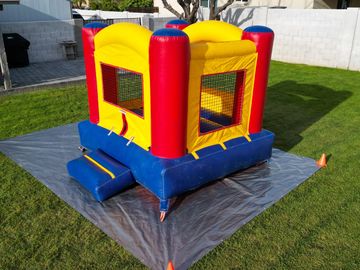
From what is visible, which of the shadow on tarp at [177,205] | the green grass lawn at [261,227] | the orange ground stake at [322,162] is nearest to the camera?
the green grass lawn at [261,227]

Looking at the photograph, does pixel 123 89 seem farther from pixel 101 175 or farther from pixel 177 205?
pixel 177 205

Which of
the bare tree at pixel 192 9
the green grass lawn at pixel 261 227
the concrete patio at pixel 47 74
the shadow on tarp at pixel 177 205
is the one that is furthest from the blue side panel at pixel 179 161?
the bare tree at pixel 192 9

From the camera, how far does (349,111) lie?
8922mm

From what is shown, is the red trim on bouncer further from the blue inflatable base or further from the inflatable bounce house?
the blue inflatable base

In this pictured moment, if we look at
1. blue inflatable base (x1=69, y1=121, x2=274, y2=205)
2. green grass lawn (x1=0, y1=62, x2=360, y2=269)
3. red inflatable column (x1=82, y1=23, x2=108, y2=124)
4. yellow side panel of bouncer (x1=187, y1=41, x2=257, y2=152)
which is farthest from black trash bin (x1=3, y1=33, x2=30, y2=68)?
yellow side panel of bouncer (x1=187, y1=41, x2=257, y2=152)

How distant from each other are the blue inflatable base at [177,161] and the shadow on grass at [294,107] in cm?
163

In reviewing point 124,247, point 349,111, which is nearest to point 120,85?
point 124,247

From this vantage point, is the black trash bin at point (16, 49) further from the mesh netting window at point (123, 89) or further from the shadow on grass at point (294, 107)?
the shadow on grass at point (294, 107)

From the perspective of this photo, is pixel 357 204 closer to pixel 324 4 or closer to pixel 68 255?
pixel 68 255

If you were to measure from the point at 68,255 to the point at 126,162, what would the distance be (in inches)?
61.9

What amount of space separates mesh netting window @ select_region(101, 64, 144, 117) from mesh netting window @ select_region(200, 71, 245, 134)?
3.81ft

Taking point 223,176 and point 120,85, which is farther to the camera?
point 120,85

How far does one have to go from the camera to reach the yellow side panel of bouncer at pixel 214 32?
212 inches

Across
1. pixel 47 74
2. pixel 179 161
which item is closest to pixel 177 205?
pixel 179 161
